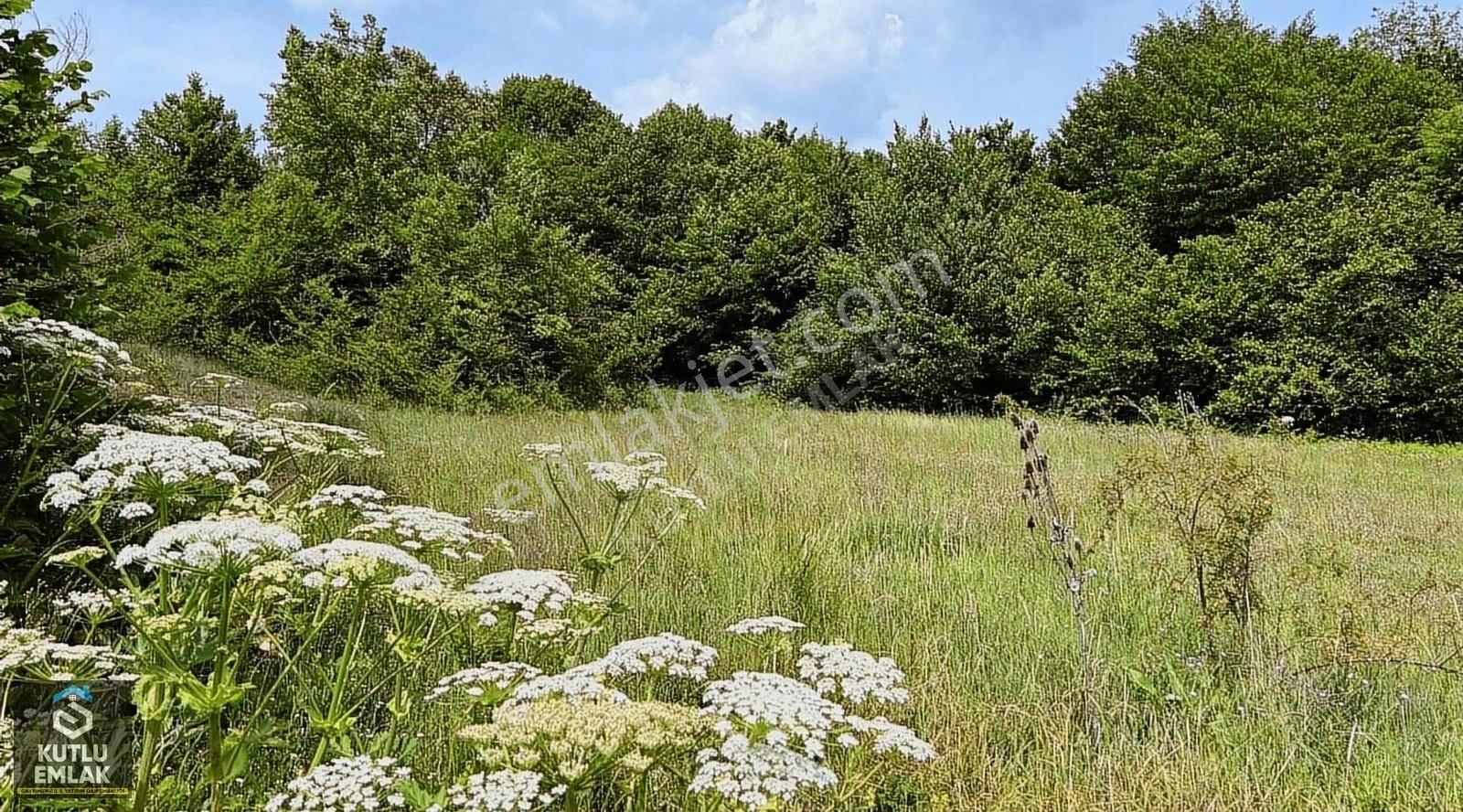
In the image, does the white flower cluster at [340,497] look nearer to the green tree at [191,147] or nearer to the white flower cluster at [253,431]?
the white flower cluster at [253,431]

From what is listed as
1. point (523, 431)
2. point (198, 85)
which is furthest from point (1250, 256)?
point (198, 85)

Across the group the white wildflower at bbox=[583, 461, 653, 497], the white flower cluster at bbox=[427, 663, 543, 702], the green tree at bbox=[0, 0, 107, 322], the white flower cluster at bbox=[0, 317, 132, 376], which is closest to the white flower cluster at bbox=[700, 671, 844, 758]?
the white flower cluster at bbox=[427, 663, 543, 702]

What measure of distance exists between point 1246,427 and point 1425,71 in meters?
13.0

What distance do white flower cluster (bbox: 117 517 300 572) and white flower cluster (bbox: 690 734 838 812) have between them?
3.59ft

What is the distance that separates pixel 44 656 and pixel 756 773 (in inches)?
64.7

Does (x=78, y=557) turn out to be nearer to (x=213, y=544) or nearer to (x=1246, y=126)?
(x=213, y=544)

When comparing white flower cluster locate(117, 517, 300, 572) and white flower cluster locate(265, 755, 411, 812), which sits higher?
white flower cluster locate(117, 517, 300, 572)

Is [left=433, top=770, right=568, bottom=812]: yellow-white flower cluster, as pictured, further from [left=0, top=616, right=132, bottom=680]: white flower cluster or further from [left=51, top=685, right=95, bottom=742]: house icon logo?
[left=51, top=685, right=95, bottom=742]: house icon logo

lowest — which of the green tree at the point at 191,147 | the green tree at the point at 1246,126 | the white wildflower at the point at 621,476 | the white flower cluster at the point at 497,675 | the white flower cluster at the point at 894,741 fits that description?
the white flower cluster at the point at 497,675

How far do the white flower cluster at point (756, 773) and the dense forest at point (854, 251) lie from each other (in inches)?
453

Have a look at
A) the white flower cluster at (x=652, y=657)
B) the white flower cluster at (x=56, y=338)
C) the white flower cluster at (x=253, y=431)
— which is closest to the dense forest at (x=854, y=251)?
the white flower cluster at (x=253, y=431)

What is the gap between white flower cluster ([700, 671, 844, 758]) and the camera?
146 cm

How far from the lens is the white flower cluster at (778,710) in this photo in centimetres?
146

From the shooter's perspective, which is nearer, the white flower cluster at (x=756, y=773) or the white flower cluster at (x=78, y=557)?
the white flower cluster at (x=756, y=773)
